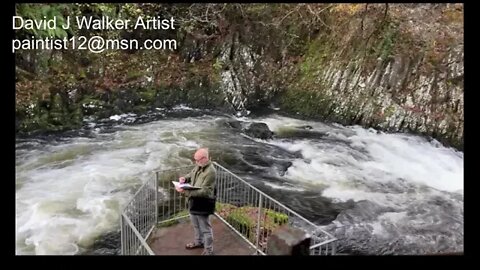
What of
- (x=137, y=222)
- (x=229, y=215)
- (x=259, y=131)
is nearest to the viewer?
(x=137, y=222)

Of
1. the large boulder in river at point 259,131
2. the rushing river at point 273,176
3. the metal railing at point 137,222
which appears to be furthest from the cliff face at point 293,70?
the metal railing at point 137,222

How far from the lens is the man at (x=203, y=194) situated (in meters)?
5.92

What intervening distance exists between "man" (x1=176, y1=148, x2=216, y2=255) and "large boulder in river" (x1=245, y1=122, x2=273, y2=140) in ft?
25.8

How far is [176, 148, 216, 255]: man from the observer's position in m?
5.92

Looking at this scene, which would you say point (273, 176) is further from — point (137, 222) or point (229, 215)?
point (137, 222)

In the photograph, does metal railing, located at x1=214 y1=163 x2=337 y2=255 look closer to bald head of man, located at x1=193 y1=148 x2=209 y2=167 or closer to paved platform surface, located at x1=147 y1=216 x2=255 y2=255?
paved platform surface, located at x1=147 y1=216 x2=255 y2=255

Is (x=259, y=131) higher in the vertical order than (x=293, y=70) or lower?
lower

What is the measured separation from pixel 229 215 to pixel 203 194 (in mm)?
2091

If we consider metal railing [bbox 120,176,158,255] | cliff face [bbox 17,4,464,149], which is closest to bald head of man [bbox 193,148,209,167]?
metal railing [bbox 120,176,158,255]

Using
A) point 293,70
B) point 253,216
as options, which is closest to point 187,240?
point 253,216

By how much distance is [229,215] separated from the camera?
7906mm

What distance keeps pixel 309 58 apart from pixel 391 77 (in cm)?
349

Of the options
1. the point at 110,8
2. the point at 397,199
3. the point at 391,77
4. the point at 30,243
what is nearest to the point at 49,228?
the point at 30,243

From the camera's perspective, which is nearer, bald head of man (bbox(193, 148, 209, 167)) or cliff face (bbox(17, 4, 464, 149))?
bald head of man (bbox(193, 148, 209, 167))
